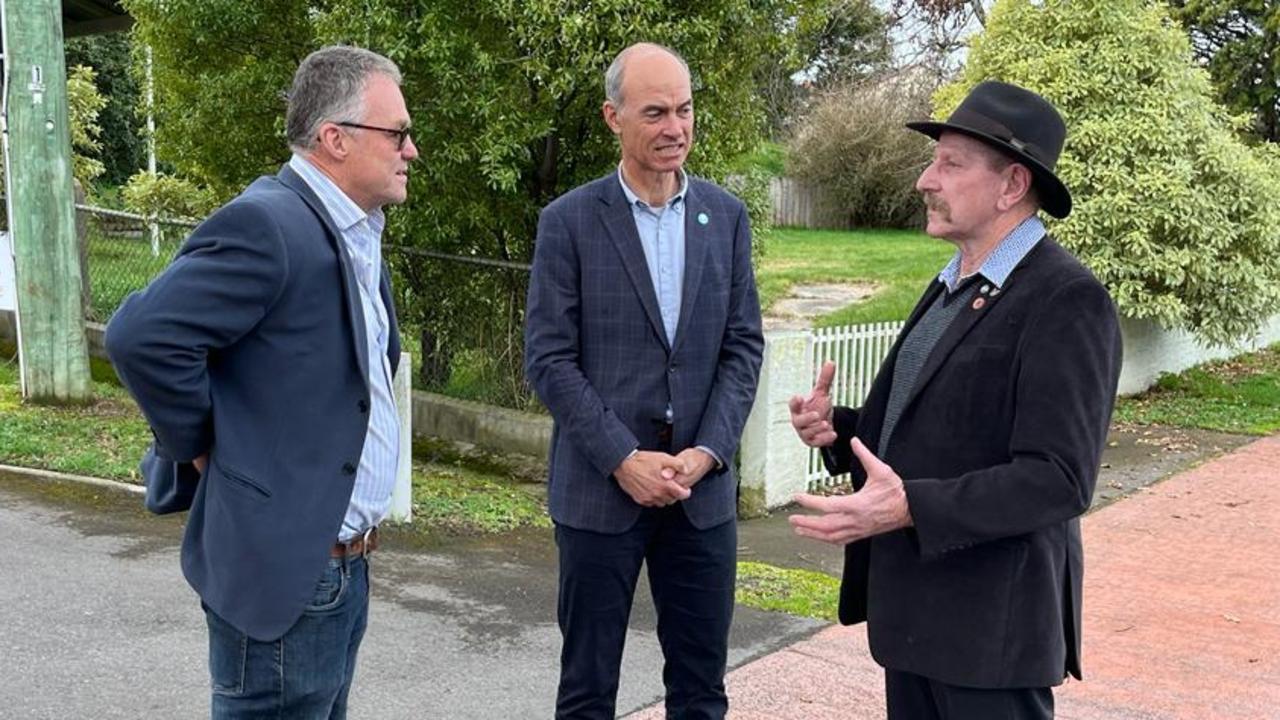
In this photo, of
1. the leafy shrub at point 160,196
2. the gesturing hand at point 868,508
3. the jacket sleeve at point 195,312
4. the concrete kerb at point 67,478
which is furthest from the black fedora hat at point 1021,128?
the leafy shrub at point 160,196

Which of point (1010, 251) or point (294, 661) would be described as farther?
point (1010, 251)

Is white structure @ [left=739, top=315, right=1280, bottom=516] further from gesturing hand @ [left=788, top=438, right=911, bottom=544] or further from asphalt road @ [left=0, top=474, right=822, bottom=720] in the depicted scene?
gesturing hand @ [left=788, top=438, right=911, bottom=544]

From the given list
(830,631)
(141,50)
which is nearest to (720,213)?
(830,631)

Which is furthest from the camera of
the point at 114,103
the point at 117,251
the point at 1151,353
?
the point at 114,103

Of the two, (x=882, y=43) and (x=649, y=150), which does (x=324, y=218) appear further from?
(x=882, y=43)

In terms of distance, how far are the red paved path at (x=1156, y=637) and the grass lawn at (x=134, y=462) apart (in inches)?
93.6

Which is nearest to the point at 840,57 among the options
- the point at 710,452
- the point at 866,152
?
the point at 866,152

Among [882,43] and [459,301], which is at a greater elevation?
[882,43]

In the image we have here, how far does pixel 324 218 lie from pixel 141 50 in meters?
8.48

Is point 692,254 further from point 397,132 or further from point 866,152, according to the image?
point 866,152

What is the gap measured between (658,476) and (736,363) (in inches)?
20.1

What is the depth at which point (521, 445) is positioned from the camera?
8258 mm

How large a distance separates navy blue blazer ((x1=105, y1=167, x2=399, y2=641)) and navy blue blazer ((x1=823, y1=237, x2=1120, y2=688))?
1.26 metres

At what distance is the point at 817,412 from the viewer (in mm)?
3312
